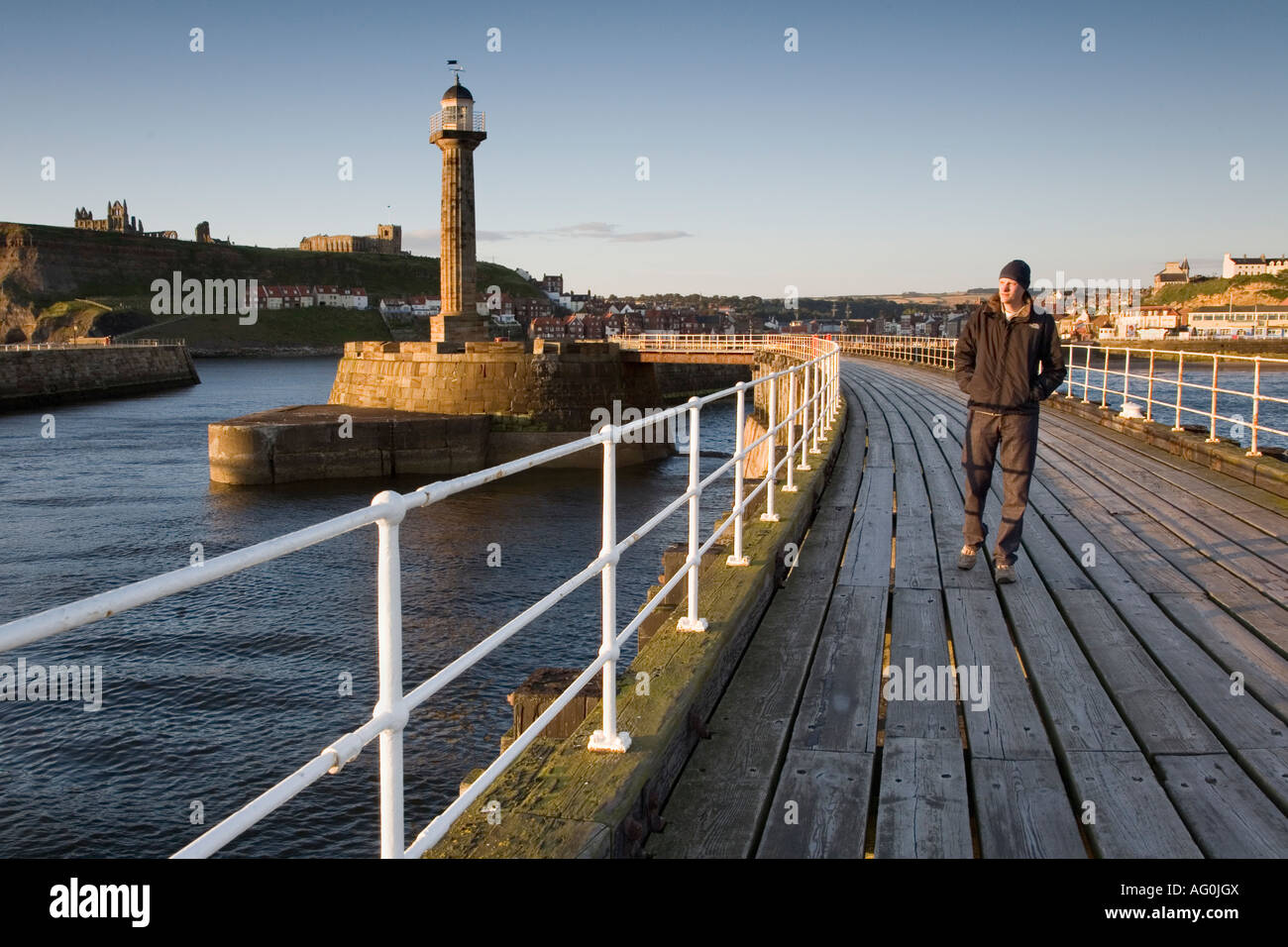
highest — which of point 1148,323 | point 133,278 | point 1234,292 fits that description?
point 133,278

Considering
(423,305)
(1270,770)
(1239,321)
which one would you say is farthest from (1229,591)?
(423,305)

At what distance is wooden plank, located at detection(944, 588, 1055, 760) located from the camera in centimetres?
392

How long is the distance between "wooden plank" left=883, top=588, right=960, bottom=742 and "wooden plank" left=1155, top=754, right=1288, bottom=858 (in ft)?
2.54

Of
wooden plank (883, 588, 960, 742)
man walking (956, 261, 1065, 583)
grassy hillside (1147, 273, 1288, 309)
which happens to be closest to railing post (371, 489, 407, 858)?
wooden plank (883, 588, 960, 742)

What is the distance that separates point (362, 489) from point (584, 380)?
11.2m

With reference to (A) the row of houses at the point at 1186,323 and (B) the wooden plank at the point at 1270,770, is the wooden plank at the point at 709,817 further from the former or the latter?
(A) the row of houses at the point at 1186,323

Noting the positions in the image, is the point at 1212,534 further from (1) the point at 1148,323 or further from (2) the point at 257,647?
(1) the point at 1148,323

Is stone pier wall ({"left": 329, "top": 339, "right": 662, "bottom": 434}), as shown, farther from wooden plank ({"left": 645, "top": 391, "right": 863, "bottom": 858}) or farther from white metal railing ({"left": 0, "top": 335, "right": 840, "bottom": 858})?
white metal railing ({"left": 0, "top": 335, "right": 840, "bottom": 858})

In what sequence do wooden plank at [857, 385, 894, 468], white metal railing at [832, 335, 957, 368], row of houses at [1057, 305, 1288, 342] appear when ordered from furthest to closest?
row of houses at [1057, 305, 1288, 342] < white metal railing at [832, 335, 957, 368] < wooden plank at [857, 385, 894, 468]

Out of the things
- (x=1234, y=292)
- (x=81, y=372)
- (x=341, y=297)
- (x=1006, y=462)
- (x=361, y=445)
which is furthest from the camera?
(x=1234, y=292)

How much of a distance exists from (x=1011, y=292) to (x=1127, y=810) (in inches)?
127

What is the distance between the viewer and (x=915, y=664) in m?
4.81

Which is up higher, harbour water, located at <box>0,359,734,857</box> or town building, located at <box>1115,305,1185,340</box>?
town building, located at <box>1115,305,1185,340</box>
